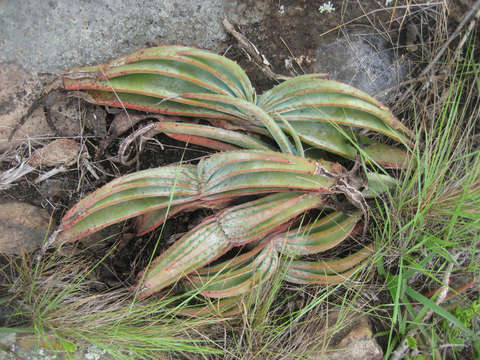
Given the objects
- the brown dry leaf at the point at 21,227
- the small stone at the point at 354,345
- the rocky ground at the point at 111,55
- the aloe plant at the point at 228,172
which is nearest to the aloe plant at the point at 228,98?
the aloe plant at the point at 228,172

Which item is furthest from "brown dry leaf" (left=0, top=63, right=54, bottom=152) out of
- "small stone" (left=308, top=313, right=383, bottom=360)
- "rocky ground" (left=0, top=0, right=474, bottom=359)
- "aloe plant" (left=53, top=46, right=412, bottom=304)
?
"small stone" (left=308, top=313, right=383, bottom=360)

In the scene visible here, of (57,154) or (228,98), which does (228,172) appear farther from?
(57,154)

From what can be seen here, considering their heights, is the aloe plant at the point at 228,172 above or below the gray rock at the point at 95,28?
below

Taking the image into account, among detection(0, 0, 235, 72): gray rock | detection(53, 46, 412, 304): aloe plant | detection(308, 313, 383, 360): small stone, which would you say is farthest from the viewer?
detection(308, 313, 383, 360): small stone

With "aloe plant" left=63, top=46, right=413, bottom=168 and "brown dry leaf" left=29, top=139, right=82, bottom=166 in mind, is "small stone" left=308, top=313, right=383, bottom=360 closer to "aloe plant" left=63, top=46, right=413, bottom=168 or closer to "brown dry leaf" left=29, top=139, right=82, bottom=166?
"aloe plant" left=63, top=46, right=413, bottom=168

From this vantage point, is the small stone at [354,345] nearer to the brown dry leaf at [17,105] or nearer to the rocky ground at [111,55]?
the rocky ground at [111,55]

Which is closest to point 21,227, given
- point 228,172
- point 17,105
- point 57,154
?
point 57,154
